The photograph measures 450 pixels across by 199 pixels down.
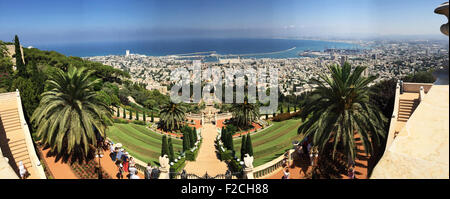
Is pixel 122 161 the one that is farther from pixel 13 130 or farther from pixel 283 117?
pixel 283 117

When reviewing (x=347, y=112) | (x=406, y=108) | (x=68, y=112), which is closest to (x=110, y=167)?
(x=68, y=112)

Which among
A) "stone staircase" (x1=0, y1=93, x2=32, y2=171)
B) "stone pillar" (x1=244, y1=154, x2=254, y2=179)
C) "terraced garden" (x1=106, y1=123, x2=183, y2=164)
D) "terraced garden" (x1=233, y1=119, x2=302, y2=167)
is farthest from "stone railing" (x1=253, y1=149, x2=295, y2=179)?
"stone staircase" (x1=0, y1=93, x2=32, y2=171)

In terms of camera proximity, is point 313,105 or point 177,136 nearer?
point 313,105

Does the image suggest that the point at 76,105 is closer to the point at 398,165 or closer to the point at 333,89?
the point at 333,89

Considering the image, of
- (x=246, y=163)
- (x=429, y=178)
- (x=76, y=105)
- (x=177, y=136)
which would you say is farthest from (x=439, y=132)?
(x=177, y=136)

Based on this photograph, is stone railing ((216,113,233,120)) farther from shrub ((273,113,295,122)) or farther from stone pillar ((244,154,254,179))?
stone pillar ((244,154,254,179))

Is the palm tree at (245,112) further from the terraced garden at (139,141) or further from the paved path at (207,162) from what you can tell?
the terraced garden at (139,141)
